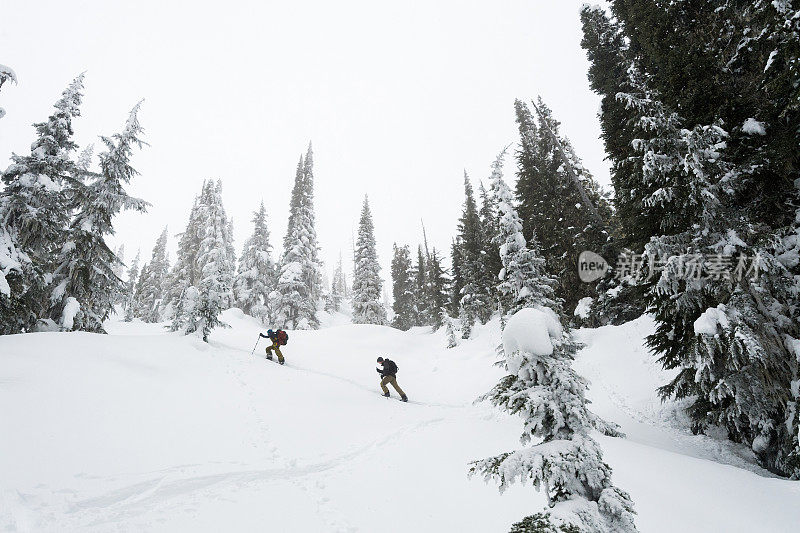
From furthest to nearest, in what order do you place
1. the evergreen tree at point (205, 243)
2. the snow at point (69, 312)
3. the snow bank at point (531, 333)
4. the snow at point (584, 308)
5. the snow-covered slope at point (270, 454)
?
1. the evergreen tree at point (205, 243)
2. the snow at point (584, 308)
3. the snow at point (69, 312)
4. the snow-covered slope at point (270, 454)
5. the snow bank at point (531, 333)

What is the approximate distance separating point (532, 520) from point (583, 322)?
826 inches

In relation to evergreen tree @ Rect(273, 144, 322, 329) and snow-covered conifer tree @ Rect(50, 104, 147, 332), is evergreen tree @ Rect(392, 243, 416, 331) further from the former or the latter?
snow-covered conifer tree @ Rect(50, 104, 147, 332)

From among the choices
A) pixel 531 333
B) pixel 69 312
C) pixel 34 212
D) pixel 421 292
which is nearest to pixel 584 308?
pixel 531 333

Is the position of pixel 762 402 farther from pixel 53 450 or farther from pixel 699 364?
pixel 53 450

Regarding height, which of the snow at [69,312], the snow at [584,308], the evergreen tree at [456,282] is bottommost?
the snow at [69,312]

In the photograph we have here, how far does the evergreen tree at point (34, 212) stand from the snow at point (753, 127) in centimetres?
1899

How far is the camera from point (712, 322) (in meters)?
7.93

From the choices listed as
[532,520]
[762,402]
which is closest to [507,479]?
[532,520]

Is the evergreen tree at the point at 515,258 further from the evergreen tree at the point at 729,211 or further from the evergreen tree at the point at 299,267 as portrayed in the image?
the evergreen tree at the point at 299,267

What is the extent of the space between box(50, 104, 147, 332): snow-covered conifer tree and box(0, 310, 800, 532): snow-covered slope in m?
4.02

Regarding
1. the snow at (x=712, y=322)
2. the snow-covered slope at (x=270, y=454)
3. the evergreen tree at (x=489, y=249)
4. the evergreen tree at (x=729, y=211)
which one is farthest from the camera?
the evergreen tree at (x=489, y=249)

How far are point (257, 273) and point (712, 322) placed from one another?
40934 mm

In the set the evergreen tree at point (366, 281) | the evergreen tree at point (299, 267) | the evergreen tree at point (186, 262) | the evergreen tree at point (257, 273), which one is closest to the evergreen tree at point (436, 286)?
the evergreen tree at point (366, 281)

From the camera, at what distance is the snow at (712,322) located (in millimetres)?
7814
